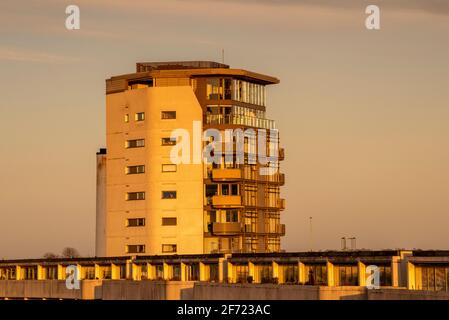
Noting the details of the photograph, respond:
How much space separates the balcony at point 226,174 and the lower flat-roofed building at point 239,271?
17748mm

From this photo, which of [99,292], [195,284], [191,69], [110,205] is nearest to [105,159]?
[110,205]

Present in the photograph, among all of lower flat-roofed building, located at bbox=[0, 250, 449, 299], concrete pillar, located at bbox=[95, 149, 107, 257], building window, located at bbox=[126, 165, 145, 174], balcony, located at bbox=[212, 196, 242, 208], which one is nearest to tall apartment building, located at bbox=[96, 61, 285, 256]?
building window, located at bbox=[126, 165, 145, 174]

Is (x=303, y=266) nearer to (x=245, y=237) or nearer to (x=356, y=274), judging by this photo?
(x=356, y=274)

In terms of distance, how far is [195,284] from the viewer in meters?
125

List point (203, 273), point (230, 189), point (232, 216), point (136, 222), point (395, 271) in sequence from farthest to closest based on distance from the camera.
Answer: point (136, 222) < point (230, 189) < point (232, 216) < point (203, 273) < point (395, 271)

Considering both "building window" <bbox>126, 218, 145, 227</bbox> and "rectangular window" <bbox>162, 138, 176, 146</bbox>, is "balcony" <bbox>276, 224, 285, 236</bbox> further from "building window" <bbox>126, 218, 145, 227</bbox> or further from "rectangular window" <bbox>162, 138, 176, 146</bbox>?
"rectangular window" <bbox>162, 138, 176, 146</bbox>

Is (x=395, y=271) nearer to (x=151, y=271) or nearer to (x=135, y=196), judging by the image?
(x=151, y=271)

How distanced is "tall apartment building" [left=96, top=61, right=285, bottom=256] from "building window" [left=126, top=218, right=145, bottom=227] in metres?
0.01

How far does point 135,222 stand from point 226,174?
51.3 feet

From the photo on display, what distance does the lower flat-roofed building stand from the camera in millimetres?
102062

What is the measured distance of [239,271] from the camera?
131750mm

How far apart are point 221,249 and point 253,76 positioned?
2599cm

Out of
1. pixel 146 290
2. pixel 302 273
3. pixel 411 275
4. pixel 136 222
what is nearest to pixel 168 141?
pixel 136 222

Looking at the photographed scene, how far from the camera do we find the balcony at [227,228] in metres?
164
